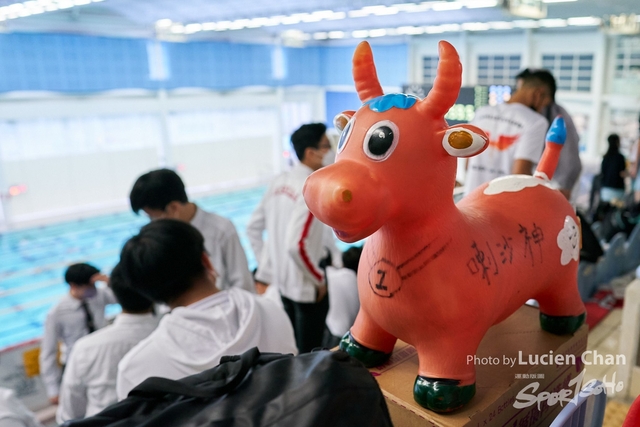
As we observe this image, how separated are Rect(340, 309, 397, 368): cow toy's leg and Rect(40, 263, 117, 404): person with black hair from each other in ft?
6.26

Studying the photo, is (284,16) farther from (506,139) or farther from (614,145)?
(506,139)

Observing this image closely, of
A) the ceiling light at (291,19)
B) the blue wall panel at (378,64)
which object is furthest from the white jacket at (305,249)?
the blue wall panel at (378,64)

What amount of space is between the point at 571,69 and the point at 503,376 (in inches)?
352

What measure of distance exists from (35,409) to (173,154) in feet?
25.2

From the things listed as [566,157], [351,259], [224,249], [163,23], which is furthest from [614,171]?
[163,23]

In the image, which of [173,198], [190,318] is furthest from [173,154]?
[190,318]

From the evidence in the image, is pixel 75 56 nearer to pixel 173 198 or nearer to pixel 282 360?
pixel 173 198

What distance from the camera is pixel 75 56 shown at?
8039 mm

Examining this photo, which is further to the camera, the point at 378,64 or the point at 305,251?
the point at 378,64

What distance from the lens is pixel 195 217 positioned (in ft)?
6.87

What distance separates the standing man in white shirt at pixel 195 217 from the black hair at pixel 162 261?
22.3 inches

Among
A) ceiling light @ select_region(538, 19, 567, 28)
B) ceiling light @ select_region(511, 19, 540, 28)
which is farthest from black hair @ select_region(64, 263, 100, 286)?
ceiling light @ select_region(538, 19, 567, 28)

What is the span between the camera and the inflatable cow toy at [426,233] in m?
0.77

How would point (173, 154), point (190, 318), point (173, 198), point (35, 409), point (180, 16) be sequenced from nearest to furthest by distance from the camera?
point (190, 318)
point (173, 198)
point (35, 409)
point (180, 16)
point (173, 154)
